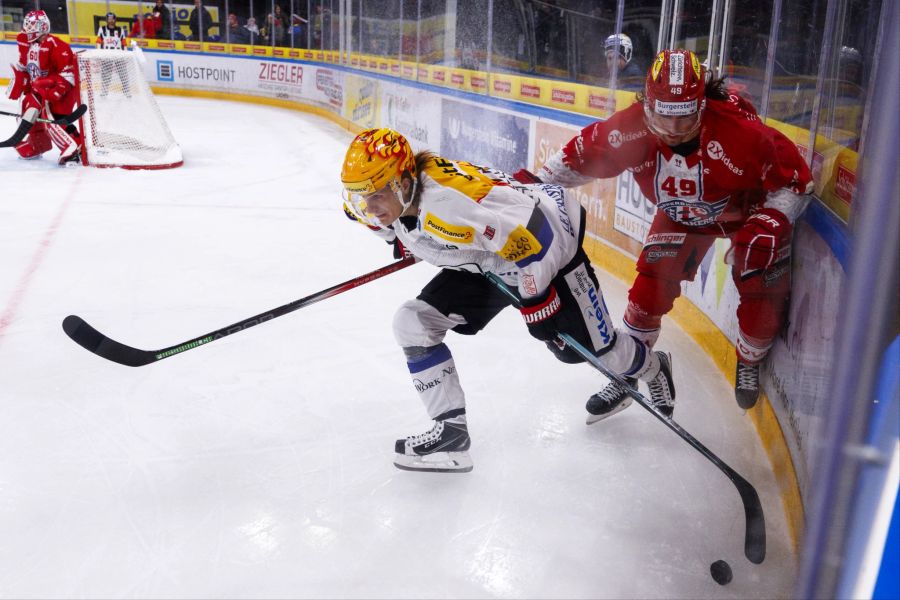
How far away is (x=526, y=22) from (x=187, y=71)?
9.68 metres

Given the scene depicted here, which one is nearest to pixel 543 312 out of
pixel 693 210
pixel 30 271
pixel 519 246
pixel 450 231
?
pixel 519 246

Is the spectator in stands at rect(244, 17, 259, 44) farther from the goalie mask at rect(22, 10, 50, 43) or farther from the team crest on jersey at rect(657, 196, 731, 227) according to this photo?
the team crest on jersey at rect(657, 196, 731, 227)

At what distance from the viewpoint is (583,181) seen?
8.09 feet

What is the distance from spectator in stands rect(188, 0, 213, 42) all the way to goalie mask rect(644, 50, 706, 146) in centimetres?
1328

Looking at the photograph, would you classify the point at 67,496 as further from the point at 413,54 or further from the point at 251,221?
the point at 413,54

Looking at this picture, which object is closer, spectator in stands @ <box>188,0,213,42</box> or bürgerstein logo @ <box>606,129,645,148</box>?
bürgerstein logo @ <box>606,129,645,148</box>

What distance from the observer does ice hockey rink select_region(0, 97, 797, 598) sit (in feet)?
5.64

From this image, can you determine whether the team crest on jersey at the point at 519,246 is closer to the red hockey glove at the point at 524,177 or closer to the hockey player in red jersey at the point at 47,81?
the red hockey glove at the point at 524,177

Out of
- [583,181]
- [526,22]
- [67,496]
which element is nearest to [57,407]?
[67,496]

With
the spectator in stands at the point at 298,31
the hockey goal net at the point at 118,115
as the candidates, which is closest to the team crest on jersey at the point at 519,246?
the hockey goal net at the point at 118,115

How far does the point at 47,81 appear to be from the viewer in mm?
6621

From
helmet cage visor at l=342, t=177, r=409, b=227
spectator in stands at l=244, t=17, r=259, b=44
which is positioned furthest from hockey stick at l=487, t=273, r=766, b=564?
spectator in stands at l=244, t=17, r=259, b=44

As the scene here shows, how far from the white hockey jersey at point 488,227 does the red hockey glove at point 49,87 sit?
19.0 ft

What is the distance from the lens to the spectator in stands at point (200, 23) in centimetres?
1377
